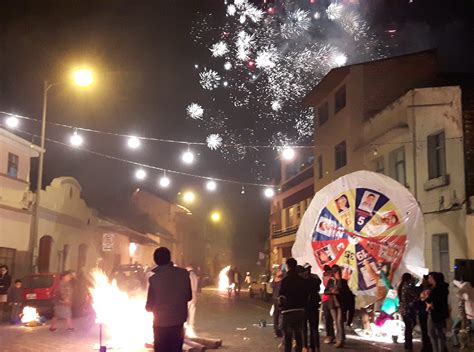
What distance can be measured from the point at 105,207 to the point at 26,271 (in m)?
21.0

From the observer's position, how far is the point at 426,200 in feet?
57.4

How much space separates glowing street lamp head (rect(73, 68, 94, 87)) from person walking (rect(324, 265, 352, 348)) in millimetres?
10242

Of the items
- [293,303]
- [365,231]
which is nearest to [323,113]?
[365,231]

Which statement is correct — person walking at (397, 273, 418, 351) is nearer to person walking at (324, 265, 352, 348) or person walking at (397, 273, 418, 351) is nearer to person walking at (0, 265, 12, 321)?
person walking at (324, 265, 352, 348)

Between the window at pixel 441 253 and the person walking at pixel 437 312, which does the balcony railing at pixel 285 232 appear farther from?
the person walking at pixel 437 312

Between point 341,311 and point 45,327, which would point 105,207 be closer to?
point 45,327

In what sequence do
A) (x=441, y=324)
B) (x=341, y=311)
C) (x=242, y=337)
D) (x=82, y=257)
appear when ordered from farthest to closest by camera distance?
(x=82, y=257) < (x=242, y=337) < (x=341, y=311) < (x=441, y=324)

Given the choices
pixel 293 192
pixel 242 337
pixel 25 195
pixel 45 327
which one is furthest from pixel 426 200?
pixel 293 192

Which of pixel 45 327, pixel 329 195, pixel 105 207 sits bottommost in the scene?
pixel 45 327

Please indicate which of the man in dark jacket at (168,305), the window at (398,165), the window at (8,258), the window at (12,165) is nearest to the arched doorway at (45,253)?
the window at (8,258)

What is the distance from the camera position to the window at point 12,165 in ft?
77.9

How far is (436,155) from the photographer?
17.3m

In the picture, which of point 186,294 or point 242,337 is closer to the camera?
point 186,294

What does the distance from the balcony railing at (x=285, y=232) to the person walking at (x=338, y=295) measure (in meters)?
26.8
